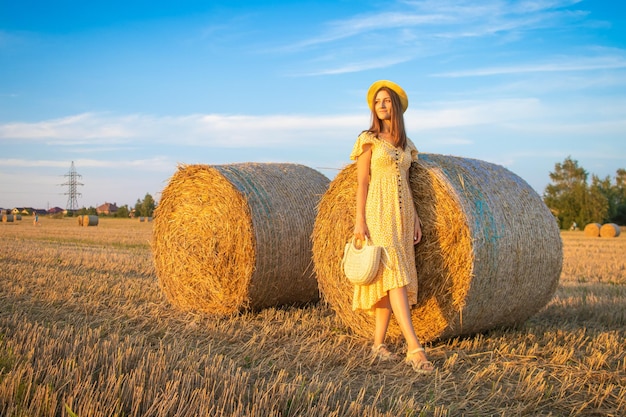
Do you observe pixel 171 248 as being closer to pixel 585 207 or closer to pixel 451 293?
pixel 451 293

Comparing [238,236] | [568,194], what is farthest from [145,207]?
[238,236]

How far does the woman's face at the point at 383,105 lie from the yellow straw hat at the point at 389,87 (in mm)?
60

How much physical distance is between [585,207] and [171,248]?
41968mm

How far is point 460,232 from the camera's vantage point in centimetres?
466

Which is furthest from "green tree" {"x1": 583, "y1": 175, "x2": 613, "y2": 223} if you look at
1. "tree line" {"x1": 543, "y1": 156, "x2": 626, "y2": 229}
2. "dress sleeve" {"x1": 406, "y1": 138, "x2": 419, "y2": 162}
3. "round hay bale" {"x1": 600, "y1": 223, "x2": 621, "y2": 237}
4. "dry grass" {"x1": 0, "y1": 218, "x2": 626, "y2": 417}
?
"dress sleeve" {"x1": 406, "y1": 138, "x2": 419, "y2": 162}

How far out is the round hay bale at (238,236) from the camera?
6.08 metres

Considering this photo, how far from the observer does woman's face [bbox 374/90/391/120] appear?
4.80 metres

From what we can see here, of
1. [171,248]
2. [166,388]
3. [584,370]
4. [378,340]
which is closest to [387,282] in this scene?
[378,340]

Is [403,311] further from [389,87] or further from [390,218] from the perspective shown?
[389,87]

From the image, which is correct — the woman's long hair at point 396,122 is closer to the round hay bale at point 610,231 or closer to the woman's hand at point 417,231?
the woman's hand at point 417,231

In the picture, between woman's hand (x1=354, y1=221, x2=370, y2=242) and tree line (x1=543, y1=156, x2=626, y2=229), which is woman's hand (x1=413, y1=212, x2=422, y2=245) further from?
tree line (x1=543, y1=156, x2=626, y2=229)

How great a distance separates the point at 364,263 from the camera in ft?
15.2

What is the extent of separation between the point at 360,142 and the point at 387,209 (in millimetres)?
600

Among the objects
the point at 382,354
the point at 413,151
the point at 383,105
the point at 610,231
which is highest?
the point at 383,105
